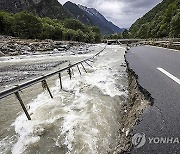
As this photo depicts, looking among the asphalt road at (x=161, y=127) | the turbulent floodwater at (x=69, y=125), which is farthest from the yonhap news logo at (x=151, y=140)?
the turbulent floodwater at (x=69, y=125)

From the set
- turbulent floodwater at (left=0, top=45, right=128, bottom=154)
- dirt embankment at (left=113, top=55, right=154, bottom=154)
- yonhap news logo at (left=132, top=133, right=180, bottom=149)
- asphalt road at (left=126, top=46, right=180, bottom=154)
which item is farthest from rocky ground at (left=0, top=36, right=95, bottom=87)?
yonhap news logo at (left=132, top=133, right=180, bottom=149)

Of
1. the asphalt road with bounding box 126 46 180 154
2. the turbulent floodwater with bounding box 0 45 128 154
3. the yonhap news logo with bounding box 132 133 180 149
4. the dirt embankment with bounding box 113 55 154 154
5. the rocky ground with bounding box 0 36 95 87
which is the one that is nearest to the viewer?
the asphalt road with bounding box 126 46 180 154

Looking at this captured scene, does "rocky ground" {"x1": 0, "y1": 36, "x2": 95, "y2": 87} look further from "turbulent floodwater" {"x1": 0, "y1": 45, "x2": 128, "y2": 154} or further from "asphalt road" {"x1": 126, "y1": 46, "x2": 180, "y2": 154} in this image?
"asphalt road" {"x1": 126, "y1": 46, "x2": 180, "y2": 154}

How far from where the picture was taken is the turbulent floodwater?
12.2ft

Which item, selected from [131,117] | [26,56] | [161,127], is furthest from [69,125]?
[26,56]

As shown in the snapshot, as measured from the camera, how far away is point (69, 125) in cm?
452

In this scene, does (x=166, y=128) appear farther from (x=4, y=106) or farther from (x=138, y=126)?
(x=4, y=106)

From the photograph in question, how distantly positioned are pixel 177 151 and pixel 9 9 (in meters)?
210

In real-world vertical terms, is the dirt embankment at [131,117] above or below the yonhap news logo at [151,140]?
below

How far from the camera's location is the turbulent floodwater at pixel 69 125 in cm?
371

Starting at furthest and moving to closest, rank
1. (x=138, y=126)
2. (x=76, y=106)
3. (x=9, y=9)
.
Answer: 1. (x=9, y=9)
2. (x=76, y=106)
3. (x=138, y=126)

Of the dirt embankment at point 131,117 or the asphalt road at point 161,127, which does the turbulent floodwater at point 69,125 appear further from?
the asphalt road at point 161,127

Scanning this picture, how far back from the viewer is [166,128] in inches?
115

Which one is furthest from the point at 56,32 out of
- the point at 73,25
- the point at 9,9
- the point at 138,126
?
the point at 9,9
